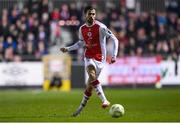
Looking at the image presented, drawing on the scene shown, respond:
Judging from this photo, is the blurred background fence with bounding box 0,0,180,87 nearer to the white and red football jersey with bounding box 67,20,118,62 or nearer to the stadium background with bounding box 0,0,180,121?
the stadium background with bounding box 0,0,180,121

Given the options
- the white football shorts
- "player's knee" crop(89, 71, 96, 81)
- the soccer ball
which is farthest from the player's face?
the soccer ball

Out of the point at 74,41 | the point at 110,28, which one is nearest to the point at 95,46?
the point at 74,41

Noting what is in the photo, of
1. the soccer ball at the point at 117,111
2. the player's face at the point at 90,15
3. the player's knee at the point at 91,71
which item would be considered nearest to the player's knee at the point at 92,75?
the player's knee at the point at 91,71

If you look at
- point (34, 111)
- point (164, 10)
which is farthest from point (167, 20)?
point (34, 111)

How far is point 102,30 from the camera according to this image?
1488 cm

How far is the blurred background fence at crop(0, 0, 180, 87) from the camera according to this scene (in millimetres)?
29359

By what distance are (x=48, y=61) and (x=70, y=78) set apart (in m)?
1.23

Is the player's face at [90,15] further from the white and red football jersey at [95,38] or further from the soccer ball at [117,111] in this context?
the soccer ball at [117,111]

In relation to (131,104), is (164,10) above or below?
above

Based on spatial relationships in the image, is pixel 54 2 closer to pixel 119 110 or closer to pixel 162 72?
pixel 162 72

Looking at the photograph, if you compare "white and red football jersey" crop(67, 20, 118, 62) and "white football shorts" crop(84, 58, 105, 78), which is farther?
→ "white and red football jersey" crop(67, 20, 118, 62)

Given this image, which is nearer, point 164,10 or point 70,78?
point 70,78

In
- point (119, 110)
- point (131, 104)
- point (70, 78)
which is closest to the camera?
point (119, 110)

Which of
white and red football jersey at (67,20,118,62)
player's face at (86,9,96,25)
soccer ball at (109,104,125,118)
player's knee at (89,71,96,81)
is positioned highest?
player's face at (86,9,96,25)
